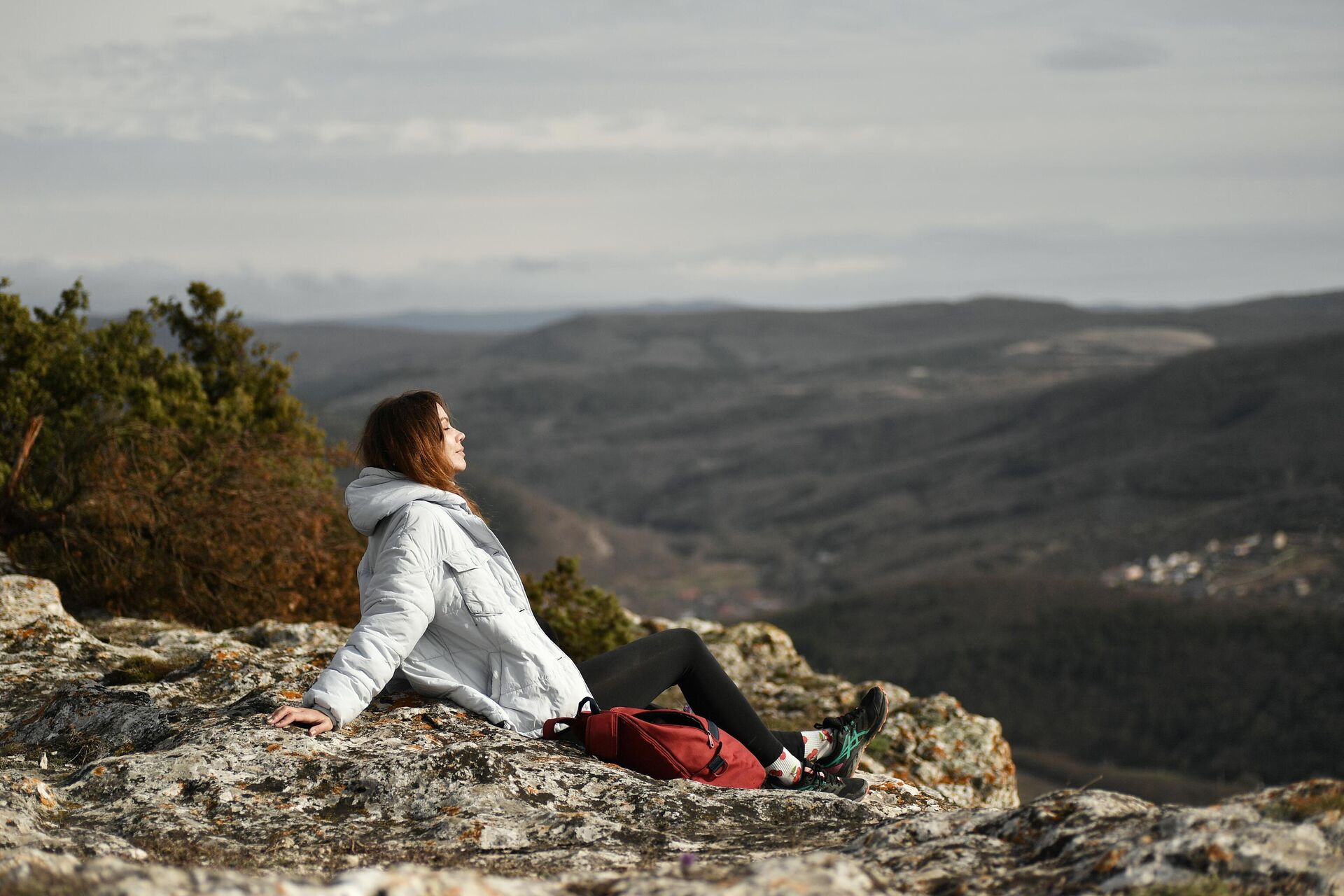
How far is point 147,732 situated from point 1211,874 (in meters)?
5.21

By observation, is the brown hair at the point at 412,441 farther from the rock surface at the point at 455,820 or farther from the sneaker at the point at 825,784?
the sneaker at the point at 825,784

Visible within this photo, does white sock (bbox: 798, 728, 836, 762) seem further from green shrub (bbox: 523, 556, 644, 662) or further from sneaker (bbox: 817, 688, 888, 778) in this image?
green shrub (bbox: 523, 556, 644, 662)

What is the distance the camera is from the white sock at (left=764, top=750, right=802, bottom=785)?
6.21 metres

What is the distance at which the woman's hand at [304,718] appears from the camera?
550cm

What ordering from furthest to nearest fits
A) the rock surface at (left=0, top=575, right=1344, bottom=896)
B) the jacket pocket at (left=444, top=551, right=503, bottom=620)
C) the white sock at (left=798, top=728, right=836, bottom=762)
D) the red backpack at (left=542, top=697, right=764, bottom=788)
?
the white sock at (left=798, top=728, right=836, bottom=762) < the jacket pocket at (left=444, top=551, right=503, bottom=620) < the red backpack at (left=542, top=697, right=764, bottom=788) < the rock surface at (left=0, top=575, right=1344, bottom=896)

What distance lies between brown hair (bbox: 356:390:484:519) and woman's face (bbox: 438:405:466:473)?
2 cm

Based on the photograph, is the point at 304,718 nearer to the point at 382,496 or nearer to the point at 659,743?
the point at 382,496

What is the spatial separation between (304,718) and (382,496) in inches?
44.5

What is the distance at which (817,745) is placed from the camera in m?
6.57

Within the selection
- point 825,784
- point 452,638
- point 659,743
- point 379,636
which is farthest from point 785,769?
point 379,636

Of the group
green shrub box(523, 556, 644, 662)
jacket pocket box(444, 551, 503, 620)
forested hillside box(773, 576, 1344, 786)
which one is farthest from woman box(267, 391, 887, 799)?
forested hillside box(773, 576, 1344, 786)

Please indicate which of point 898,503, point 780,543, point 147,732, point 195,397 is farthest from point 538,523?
point 147,732

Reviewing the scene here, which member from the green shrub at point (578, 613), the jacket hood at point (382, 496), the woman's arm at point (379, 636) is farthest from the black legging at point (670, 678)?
the green shrub at point (578, 613)

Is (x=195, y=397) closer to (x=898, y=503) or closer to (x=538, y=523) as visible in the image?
(x=538, y=523)
